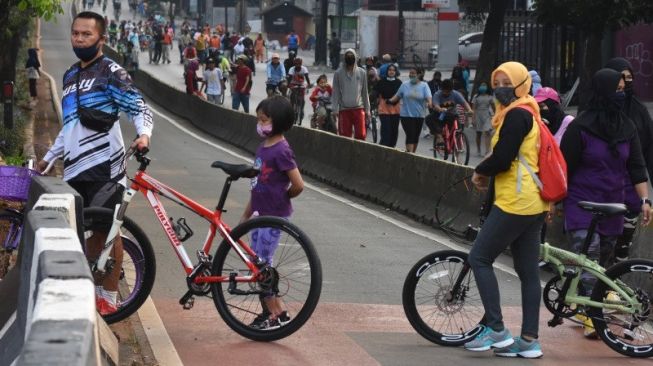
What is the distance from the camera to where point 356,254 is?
13148mm

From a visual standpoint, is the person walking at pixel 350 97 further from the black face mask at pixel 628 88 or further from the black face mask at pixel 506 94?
the black face mask at pixel 506 94

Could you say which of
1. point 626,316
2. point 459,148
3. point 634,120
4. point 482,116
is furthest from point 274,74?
point 626,316

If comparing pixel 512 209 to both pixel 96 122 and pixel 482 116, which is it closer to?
pixel 96 122

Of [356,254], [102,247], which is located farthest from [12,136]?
[102,247]

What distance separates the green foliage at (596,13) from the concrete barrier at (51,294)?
97.2ft

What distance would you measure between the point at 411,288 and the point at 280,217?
968 mm

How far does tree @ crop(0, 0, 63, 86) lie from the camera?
21038 millimetres

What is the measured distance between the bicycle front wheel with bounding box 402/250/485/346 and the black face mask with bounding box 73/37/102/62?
A: 7.58ft

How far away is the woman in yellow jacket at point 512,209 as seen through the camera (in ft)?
26.6

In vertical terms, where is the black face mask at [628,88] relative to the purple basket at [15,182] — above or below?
above

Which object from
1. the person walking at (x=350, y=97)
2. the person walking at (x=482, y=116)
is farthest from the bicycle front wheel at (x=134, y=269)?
the person walking at (x=482, y=116)

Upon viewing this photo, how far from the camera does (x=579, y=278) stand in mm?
8609

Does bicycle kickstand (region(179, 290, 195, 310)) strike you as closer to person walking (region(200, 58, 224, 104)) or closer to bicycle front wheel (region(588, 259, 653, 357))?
bicycle front wheel (region(588, 259, 653, 357))

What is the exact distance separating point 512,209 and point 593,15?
95.2 ft
